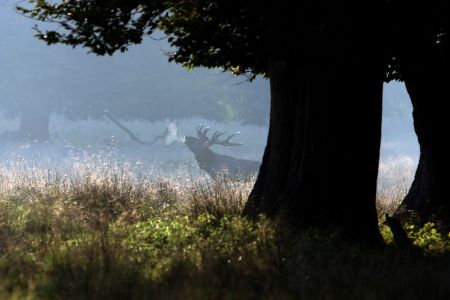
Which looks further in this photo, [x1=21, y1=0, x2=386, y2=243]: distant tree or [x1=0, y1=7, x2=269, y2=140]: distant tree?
[x1=0, y1=7, x2=269, y2=140]: distant tree

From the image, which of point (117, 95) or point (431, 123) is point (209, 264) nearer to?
point (431, 123)

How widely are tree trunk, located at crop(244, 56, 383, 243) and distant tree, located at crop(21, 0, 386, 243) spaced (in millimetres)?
13

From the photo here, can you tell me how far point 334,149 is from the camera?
9.84m

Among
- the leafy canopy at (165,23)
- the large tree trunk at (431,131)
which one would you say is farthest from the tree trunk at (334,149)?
the large tree trunk at (431,131)

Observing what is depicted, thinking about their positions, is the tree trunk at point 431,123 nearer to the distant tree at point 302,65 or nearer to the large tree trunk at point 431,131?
the large tree trunk at point 431,131

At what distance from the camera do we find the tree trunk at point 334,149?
980 centimetres

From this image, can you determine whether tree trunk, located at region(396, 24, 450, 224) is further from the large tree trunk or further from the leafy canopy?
the leafy canopy

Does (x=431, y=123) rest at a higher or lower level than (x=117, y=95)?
lower

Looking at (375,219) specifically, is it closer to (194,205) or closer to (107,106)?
(194,205)

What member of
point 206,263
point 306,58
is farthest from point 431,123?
point 206,263

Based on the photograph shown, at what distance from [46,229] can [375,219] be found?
453cm

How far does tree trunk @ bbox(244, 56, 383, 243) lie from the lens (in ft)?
32.1

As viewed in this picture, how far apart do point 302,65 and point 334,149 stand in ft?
3.88

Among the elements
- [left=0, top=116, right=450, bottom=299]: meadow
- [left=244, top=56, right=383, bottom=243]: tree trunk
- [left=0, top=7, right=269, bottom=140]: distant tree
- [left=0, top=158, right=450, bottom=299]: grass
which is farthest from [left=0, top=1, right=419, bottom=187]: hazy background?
[left=0, top=158, right=450, bottom=299]: grass
